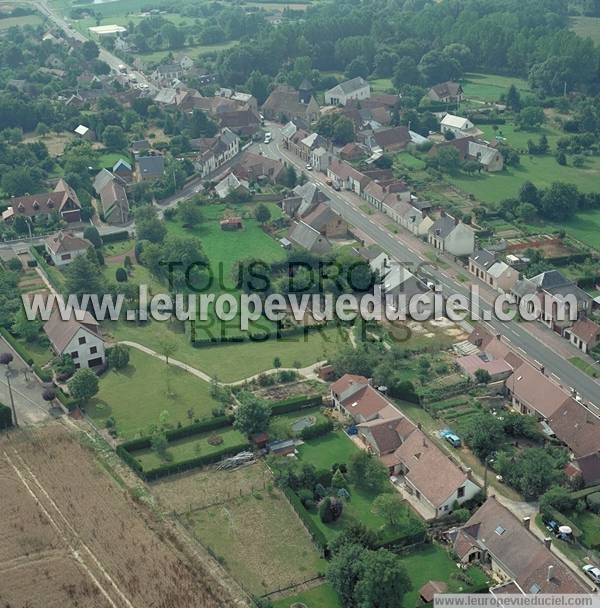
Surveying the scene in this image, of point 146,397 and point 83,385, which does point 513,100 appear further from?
point 83,385

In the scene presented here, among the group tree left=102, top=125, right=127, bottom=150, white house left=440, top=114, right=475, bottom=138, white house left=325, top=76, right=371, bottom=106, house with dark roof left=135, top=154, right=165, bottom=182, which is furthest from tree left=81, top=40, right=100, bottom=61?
white house left=440, top=114, right=475, bottom=138

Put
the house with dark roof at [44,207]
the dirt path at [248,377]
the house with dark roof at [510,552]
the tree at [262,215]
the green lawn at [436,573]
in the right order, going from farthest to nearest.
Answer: the house with dark roof at [44,207]
the tree at [262,215]
the dirt path at [248,377]
the green lawn at [436,573]
the house with dark roof at [510,552]

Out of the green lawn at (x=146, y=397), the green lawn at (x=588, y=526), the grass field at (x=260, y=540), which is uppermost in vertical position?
the green lawn at (x=588, y=526)

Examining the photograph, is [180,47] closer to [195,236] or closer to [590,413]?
[195,236]

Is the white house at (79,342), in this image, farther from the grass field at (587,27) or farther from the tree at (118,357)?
the grass field at (587,27)

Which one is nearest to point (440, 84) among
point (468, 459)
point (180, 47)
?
point (180, 47)

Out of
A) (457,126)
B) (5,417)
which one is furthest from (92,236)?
(457,126)

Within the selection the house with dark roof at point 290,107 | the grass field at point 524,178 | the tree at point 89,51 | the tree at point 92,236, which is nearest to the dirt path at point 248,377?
the tree at point 92,236
